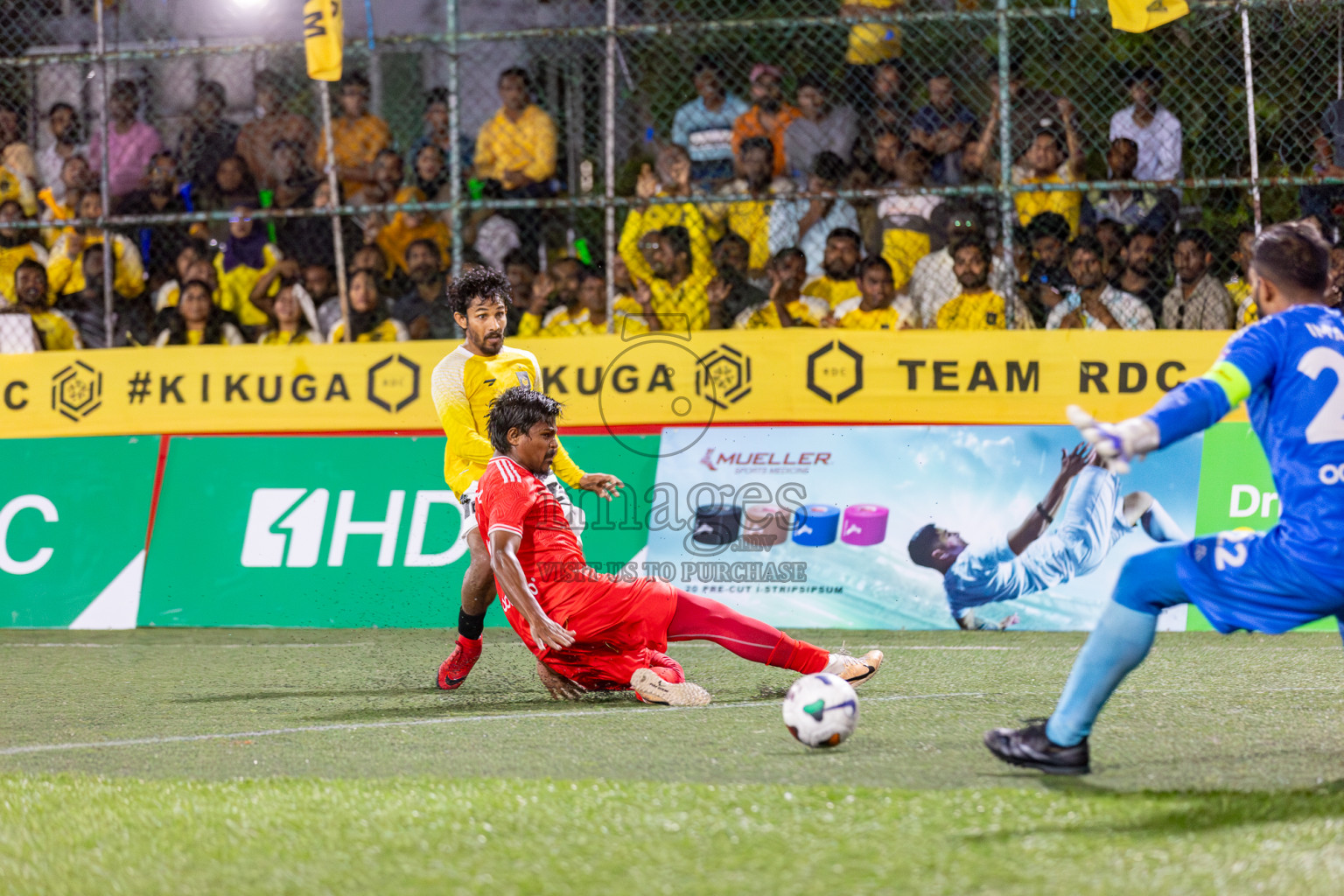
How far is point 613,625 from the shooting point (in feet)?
18.9

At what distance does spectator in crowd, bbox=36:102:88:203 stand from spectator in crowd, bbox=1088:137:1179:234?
8143 mm

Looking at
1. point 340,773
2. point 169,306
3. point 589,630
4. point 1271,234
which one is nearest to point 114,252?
point 169,306

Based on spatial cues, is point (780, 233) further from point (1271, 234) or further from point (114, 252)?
point (1271, 234)

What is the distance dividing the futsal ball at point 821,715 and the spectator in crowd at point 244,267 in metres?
7.47

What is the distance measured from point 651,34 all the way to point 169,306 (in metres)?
4.35

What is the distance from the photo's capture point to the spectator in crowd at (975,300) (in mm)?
9617

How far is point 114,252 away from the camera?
36.6 feet

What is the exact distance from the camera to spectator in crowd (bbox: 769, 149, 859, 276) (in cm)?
1020

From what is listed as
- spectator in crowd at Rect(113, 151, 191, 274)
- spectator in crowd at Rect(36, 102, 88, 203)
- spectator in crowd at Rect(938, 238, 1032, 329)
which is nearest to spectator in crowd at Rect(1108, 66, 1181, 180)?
spectator in crowd at Rect(938, 238, 1032, 329)

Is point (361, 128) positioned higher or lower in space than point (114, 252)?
higher

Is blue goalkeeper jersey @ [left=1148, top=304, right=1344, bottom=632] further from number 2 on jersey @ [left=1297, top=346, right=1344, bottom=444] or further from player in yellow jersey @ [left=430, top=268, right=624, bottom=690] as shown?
player in yellow jersey @ [left=430, top=268, right=624, bottom=690]

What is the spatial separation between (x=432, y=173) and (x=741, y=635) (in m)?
6.13

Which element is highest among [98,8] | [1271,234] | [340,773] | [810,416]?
[98,8]

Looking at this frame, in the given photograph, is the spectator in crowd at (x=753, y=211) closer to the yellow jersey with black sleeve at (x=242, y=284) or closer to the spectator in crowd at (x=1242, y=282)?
the yellow jersey with black sleeve at (x=242, y=284)
